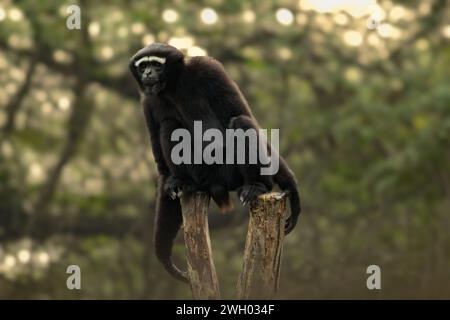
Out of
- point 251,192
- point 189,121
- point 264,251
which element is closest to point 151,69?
point 189,121

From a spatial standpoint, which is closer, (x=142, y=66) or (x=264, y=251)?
(x=264, y=251)

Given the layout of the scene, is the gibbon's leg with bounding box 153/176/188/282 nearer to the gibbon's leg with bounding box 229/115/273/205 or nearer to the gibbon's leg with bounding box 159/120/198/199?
the gibbon's leg with bounding box 159/120/198/199

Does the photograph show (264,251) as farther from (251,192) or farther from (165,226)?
(165,226)

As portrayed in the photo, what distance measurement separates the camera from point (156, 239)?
6.89 meters

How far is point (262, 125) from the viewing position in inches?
541

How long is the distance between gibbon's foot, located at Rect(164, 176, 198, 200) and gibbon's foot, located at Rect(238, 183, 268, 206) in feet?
1.61

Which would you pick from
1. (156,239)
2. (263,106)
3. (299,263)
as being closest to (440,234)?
(299,263)

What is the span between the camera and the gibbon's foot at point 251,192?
607cm

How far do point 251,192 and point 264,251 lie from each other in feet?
1.78

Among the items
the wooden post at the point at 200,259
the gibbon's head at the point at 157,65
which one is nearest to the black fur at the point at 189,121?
the gibbon's head at the point at 157,65

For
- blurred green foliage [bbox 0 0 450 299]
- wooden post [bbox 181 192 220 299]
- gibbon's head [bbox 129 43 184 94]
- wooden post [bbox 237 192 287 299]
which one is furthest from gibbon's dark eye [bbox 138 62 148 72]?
blurred green foliage [bbox 0 0 450 299]

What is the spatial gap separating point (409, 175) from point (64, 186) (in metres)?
6.36

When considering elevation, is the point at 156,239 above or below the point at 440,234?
below

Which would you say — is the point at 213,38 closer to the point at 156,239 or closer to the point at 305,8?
the point at 305,8
